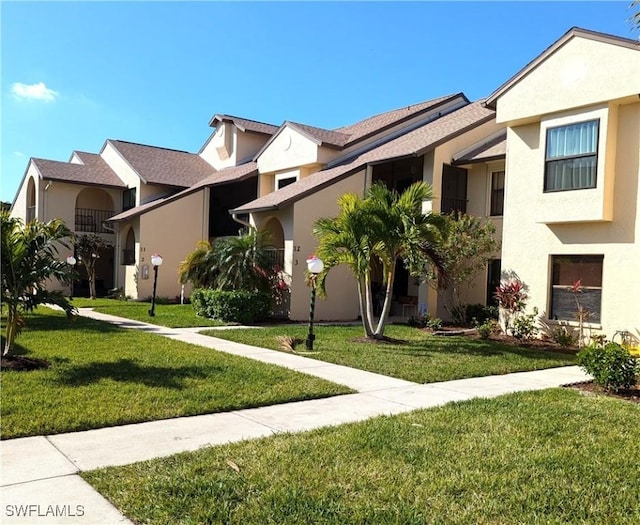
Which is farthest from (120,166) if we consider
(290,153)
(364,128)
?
(364,128)

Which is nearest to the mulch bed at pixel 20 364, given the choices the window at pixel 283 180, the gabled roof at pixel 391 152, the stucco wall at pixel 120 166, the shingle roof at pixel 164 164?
the gabled roof at pixel 391 152

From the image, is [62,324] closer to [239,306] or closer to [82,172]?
[239,306]

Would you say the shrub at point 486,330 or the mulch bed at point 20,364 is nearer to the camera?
the mulch bed at point 20,364

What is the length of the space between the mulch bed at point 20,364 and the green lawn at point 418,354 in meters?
4.75

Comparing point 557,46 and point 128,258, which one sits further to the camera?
point 128,258

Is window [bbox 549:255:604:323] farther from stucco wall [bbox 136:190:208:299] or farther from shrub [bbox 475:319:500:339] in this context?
stucco wall [bbox 136:190:208:299]

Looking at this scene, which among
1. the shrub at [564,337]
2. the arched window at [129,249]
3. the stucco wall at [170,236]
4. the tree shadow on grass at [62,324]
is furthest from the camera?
the arched window at [129,249]

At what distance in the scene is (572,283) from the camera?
1345 centimetres

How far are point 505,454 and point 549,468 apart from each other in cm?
44

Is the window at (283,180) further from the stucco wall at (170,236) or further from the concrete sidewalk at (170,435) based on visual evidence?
the concrete sidewalk at (170,435)

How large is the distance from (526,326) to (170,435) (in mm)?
10665

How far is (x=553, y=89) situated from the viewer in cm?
1335

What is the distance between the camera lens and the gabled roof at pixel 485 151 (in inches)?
645

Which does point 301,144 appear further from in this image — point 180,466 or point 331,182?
point 180,466
